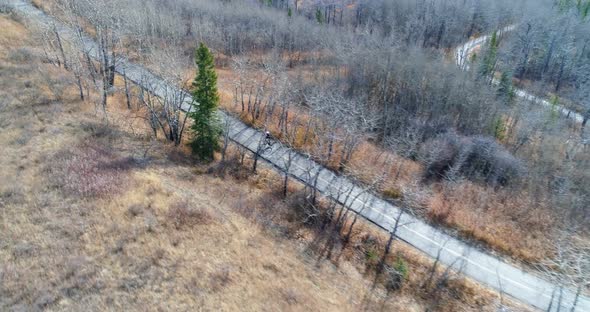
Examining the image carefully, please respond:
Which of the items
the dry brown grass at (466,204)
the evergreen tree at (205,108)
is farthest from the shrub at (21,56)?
the dry brown grass at (466,204)

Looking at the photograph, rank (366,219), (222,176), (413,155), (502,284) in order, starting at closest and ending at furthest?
(502,284)
(366,219)
(222,176)
(413,155)

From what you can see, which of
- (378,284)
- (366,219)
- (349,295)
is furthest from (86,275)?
(366,219)

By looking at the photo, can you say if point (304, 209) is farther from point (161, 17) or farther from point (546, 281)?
point (161, 17)

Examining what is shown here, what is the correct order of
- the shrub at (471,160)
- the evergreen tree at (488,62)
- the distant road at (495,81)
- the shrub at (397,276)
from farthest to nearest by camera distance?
the evergreen tree at (488,62) → the distant road at (495,81) → the shrub at (471,160) → the shrub at (397,276)

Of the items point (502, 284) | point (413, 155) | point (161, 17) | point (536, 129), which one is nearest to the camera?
point (502, 284)

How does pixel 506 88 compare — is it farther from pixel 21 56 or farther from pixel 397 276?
pixel 21 56

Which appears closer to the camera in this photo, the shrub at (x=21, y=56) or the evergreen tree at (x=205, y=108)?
the evergreen tree at (x=205, y=108)

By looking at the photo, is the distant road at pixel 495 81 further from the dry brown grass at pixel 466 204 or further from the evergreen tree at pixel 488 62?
the dry brown grass at pixel 466 204
